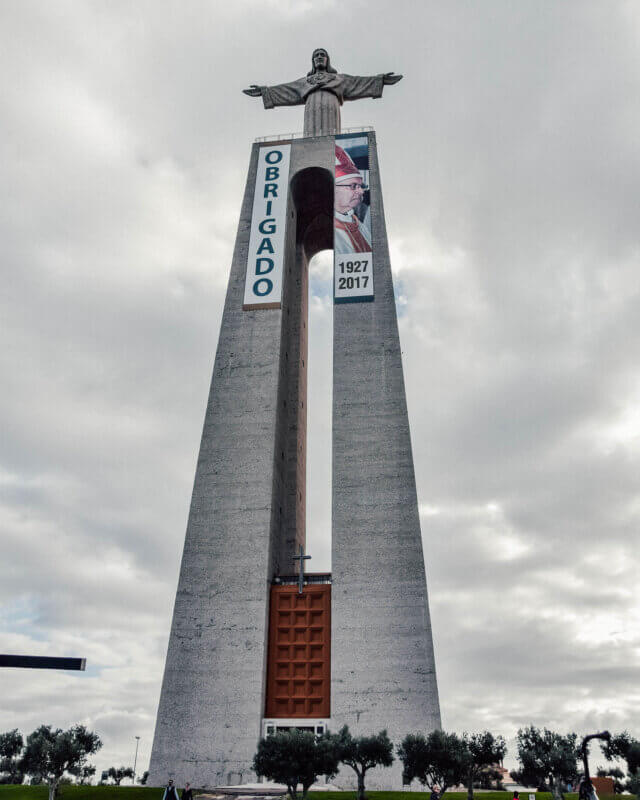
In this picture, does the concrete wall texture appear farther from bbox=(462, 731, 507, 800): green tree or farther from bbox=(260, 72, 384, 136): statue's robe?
bbox=(260, 72, 384, 136): statue's robe

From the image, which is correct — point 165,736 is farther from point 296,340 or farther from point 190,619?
point 296,340

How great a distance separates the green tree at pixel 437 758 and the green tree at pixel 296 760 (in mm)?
3933

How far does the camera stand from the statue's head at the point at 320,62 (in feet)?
199

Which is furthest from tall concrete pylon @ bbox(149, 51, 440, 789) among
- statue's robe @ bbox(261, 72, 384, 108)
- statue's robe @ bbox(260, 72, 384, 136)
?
statue's robe @ bbox(261, 72, 384, 108)

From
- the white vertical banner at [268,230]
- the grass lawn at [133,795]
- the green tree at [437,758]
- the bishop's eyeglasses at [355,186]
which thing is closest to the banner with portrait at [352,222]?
the bishop's eyeglasses at [355,186]

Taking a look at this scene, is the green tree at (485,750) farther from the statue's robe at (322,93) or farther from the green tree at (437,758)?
the statue's robe at (322,93)

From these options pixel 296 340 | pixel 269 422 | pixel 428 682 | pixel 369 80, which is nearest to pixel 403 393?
pixel 269 422

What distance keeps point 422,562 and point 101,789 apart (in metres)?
18.5

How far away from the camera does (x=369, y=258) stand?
47250 mm

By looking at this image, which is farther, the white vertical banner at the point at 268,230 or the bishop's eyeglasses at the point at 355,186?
the bishop's eyeglasses at the point at 355,186

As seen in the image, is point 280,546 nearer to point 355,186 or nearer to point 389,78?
point 355,186

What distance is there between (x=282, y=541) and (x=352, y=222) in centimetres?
2160

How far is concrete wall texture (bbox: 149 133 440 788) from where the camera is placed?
35156 mm

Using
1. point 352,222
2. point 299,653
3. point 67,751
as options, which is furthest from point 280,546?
point 352,222
